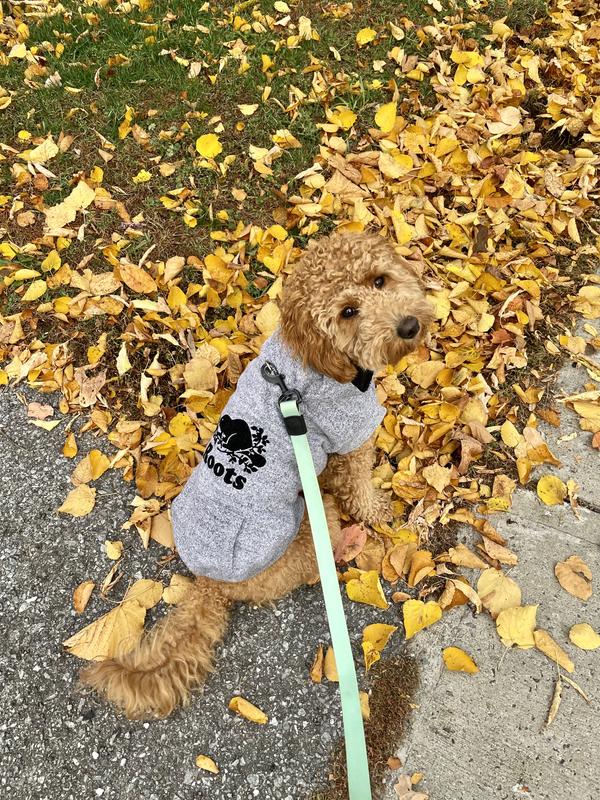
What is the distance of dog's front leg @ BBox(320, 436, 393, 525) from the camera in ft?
9.48

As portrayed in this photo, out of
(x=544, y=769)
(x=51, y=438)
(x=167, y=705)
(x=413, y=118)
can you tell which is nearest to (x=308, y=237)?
(x=413, y=118)

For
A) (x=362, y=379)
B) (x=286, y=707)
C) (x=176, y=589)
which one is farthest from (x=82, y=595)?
(x=362, y=379)

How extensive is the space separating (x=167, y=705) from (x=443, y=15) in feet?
17.2

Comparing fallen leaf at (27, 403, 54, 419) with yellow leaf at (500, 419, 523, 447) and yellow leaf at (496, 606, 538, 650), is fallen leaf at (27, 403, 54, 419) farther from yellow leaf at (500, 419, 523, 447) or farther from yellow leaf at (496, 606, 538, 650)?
yellow leaf at (496, 606, 538, 650)

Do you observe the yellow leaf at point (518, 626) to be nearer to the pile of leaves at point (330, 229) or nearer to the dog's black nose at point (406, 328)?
the pile of leaves at point (330, 229)

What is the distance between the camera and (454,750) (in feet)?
8.09

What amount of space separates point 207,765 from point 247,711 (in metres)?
0.25

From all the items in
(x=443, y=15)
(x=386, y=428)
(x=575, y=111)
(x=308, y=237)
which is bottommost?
(x=386, y=428)

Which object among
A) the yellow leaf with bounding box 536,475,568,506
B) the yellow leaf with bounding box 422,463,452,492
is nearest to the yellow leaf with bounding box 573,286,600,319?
the yellow leaf with bounding box 536,475,568,506

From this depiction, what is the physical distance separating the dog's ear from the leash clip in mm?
120

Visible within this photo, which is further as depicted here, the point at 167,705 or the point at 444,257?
the point at 444,257

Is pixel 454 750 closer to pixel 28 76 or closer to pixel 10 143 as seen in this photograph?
pixel 10 143

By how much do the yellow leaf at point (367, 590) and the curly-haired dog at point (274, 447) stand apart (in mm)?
294

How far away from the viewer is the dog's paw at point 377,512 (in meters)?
3.02
